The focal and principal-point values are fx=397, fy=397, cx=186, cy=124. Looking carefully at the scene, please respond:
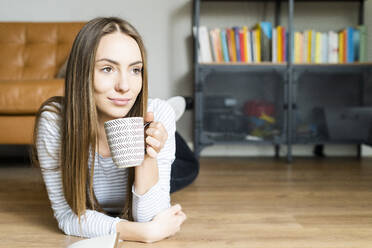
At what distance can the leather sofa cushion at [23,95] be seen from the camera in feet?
6.56

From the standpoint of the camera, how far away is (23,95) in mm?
2008

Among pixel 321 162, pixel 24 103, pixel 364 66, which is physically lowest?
pixel 321 162

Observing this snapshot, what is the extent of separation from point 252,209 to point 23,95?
1.30m

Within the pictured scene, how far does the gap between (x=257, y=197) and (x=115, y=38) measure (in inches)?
36.5

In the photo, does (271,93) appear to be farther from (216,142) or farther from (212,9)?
(212,9)

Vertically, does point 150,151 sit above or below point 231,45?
below

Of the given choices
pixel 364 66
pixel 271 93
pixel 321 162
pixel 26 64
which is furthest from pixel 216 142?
pixel 26 64

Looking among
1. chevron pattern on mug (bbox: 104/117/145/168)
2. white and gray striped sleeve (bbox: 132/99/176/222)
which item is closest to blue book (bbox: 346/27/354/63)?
white and gray striped sleeve (bbox: 132/99/176/222)

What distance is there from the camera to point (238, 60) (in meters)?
2.62

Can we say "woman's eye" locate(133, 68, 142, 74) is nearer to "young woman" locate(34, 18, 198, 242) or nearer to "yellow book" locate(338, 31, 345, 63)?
"young woman" locate(34, 18, 198, 242)

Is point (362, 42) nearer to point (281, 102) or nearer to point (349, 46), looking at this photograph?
point (349, 46)

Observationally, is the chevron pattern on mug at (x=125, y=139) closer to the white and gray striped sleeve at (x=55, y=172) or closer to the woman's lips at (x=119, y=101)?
the woman's lips at (x=119, y=101)

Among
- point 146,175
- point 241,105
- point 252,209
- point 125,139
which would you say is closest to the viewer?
point 125,139

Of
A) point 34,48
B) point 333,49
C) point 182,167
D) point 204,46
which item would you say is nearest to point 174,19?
point 204,46
